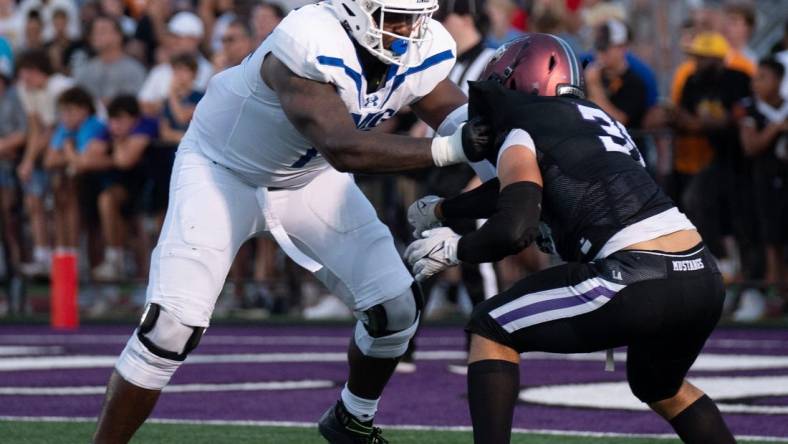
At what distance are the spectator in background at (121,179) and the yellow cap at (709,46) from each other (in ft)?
13.1

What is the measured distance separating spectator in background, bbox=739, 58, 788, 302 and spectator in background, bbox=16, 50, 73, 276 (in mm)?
5222

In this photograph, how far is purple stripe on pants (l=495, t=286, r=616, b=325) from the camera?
433 centimetres

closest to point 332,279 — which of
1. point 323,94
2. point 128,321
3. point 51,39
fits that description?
point 323,94

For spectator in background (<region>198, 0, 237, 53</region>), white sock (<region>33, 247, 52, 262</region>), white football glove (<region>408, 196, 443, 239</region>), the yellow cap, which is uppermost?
white football glove (<region>408, 196, 443, 239</region>)

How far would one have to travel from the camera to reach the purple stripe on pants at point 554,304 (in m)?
4.33

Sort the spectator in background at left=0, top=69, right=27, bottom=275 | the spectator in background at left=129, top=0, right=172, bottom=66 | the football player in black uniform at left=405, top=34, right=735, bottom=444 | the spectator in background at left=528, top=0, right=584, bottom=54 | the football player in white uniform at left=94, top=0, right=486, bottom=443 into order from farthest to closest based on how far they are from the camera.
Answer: the spectator in background at left=129, top=0, right=172, bottom=66 < the spectator in background at left=0, top=69, right=27, bottom=275 < the spectator in background at left=528, top=0, right=584, bottom=54 < the football player in white uniform at left=94, top=0, right=486, bottom=443 < the football player in black uniform at left=405, top=34, right=735, bottom=444

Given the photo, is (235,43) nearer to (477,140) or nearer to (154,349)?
(154,349)

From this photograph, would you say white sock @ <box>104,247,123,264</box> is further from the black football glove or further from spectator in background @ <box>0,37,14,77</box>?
the black football glove

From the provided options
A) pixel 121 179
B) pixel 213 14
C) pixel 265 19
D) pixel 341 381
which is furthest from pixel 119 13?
pixel 341 381

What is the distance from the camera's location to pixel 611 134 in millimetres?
4551

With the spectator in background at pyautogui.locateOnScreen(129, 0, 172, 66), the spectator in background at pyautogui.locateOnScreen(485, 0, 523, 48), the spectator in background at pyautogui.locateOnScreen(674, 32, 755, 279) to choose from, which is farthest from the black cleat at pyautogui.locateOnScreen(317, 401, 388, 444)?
the spectator in background at pyautogui.locateOnScreen(129, 0, 172, 66)

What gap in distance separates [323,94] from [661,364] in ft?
4.39

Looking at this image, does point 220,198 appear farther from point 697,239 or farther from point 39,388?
point 39,388

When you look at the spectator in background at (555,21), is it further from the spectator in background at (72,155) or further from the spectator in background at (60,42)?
the spectator in background at (60,42)
